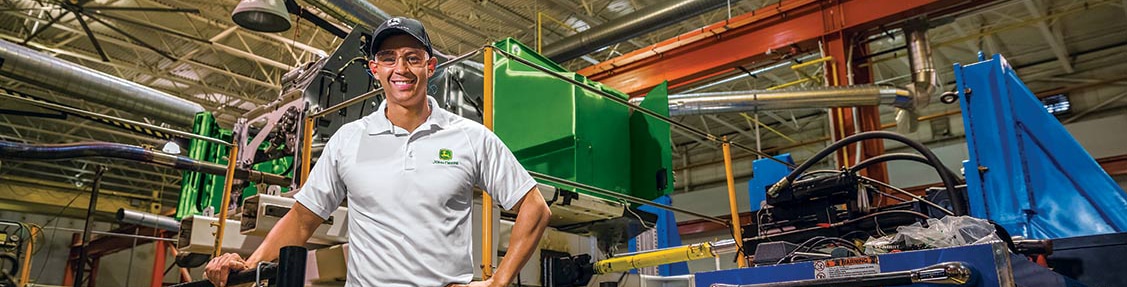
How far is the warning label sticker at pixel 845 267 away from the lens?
7.30 ft

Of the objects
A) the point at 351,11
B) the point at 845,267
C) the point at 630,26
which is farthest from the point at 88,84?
the point at 845,267

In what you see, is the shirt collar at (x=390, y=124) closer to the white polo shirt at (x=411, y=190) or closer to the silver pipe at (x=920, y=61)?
the white polo shirt at (x=411, y=190)

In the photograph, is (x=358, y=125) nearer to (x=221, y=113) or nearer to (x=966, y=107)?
(x=966, y=107)

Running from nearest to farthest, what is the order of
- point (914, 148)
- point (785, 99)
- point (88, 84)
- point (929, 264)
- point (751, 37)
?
point (929, 264), point (914, 148), point (785, 99), point (751, 37), point (88, 84)

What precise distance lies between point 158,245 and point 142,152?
1428 cm

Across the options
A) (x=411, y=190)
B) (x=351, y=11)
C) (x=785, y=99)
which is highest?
(x=351, y=11)

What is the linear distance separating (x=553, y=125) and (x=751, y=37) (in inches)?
198

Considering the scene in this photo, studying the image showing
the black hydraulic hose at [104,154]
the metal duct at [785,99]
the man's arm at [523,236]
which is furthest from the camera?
the metal duct at [785,99]

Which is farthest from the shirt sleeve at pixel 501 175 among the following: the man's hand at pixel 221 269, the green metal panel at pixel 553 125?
the green metal panel at pixel 553 125

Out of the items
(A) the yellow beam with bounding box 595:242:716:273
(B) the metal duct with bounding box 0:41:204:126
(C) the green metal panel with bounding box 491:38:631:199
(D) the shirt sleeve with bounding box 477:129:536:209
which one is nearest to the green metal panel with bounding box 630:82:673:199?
(C) the green metal panel with bounding box 491:38:631:199

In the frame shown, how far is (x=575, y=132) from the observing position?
4.46m

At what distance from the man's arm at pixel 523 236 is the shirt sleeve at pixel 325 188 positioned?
0.55m

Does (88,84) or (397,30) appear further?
(88,84)

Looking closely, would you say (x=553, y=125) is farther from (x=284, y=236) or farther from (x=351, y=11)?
(x=351, y=11)
